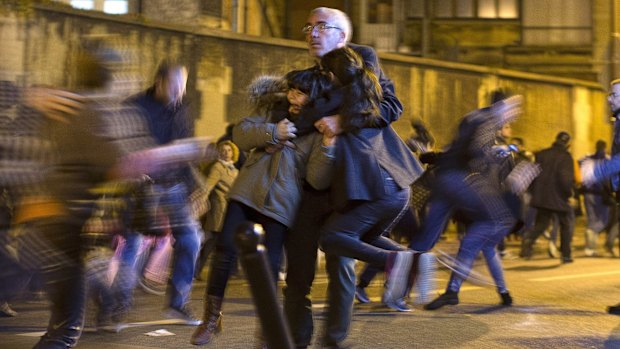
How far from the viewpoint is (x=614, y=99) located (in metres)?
8.41

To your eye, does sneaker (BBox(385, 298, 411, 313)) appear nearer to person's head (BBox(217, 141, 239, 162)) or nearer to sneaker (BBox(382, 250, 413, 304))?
sneaker (BBox(382, 250, 413, 304))

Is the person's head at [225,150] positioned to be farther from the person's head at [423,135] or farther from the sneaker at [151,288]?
the person's head at [423,135]

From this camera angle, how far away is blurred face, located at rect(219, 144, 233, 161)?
11.5 metres

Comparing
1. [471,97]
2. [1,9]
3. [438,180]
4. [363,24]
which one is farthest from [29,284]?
[363,24]

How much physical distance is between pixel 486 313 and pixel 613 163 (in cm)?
176

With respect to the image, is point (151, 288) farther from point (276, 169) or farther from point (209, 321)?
point (276, 169)

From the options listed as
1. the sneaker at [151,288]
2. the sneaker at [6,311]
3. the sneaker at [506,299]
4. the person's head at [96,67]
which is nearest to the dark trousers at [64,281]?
the person's head at [96,67]

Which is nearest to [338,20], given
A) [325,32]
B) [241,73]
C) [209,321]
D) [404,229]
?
[325,32]

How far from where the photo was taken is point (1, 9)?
50.5 ft

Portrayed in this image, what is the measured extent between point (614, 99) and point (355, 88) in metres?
3.61

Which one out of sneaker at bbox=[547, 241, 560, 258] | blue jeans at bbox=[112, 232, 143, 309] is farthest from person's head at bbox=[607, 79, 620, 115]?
sneaker at bbox=[547, 241, 560, 258]

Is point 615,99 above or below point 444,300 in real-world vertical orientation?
above

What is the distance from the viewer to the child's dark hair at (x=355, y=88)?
559 centimetres

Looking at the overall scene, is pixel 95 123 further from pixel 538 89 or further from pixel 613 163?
pixel 538 89
